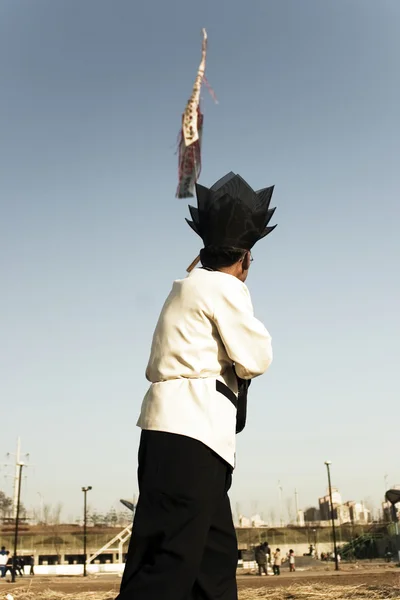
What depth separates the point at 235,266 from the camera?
300 cm

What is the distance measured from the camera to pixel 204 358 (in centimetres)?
265

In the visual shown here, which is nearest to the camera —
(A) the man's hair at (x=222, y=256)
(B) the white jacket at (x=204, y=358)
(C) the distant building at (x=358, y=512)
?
(B) the white jacket at (x=204, y=358)

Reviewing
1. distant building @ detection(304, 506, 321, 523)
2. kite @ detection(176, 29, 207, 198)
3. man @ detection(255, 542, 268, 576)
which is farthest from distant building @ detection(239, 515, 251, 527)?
kite @ detection(176, 29, 207, 198)

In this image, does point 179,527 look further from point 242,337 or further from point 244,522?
point 244,522

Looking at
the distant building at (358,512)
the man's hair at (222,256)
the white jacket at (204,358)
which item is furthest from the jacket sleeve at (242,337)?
the distant building at (358,512)

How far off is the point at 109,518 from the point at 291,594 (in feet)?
256

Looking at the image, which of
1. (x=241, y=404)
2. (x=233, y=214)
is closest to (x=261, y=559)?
(x=241, y=404)

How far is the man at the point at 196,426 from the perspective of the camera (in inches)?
91.7

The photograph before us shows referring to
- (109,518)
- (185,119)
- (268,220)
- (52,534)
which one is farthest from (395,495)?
(109,518)

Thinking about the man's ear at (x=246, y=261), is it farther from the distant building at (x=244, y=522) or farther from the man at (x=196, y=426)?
the distant building at (x=244, y=522)

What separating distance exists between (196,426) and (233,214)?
1046 millimetres

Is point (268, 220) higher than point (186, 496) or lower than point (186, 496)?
higher

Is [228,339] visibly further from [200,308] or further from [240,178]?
[240,178]

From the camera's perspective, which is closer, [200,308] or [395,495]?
[200,308]
